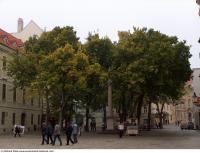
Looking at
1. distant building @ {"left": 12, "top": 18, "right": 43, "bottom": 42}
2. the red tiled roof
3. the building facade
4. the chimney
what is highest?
the chimney

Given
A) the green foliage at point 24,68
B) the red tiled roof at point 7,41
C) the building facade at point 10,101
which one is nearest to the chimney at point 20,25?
the building facade at point 10,101

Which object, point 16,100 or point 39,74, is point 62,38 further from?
point 16,100

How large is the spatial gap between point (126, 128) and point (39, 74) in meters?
11.2

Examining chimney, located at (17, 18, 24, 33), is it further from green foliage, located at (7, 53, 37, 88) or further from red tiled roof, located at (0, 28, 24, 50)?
green foliage, located at (7, 53, 37, 88)

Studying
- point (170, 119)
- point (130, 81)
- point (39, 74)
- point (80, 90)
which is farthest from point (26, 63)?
point (170, 119)

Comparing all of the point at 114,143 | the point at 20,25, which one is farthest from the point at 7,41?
the point at 114,143

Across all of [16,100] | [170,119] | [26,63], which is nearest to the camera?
[26,63]

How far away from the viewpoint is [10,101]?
59.2 meters

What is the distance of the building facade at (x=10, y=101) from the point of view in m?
56.8

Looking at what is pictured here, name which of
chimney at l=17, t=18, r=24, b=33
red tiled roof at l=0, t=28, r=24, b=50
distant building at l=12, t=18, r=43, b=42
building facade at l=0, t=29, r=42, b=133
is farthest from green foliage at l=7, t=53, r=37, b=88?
chimney at l=17, t=18, r=24, b=33

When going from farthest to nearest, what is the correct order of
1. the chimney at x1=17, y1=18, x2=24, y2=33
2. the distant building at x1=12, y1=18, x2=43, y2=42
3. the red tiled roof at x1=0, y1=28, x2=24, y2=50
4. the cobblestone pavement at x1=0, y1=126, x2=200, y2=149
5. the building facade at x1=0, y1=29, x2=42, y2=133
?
the chimney at x1=17, y1=18, x2=24, y2=33 < the distant building at x1=12, y1=18, x2=43, y2=42 < the red tiled roof at x1=0, y1=28, x2=24, y2=50 < the building facade at x1=0, y1=29, x2=42, y2=133 < the cobblestone pavement at x1=0, y1=126, x2=200, y2=149

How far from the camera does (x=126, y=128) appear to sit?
48.4m

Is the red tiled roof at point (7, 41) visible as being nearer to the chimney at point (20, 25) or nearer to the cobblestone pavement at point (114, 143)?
the chimney at point (20, 25)

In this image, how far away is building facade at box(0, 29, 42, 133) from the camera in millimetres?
56844
